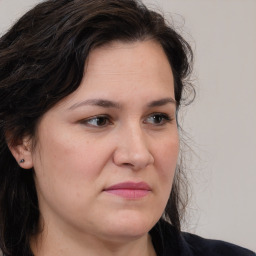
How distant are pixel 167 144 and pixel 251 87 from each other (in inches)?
40.4

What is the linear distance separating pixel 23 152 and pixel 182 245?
1.88 ft

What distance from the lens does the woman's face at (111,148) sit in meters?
1.79

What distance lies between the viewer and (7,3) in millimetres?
2508

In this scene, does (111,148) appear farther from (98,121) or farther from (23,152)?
(23,152)

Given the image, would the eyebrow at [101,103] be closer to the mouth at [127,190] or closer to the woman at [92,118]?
the woman at [92,118]

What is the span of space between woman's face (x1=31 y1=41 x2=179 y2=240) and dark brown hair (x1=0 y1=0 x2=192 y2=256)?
36 millimetres

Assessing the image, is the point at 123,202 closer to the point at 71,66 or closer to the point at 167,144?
the point at 167,144

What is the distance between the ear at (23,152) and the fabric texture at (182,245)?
0.46 m

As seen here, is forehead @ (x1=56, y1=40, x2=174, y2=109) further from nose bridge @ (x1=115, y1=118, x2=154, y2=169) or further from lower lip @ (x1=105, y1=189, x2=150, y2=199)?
lower lip @ (x1=105, y1=189, x2=150, y2=199)

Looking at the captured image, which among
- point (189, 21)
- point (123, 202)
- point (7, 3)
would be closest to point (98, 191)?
point (123, 202)

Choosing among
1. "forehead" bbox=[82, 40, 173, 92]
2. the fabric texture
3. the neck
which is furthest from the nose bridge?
the fabric texture

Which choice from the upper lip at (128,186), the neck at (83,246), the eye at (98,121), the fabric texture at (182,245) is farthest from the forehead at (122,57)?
the fabric texture at (182,245)

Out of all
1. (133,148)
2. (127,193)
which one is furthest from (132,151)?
(127,193)

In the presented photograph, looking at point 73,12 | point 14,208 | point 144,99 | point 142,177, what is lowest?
point 14,208
